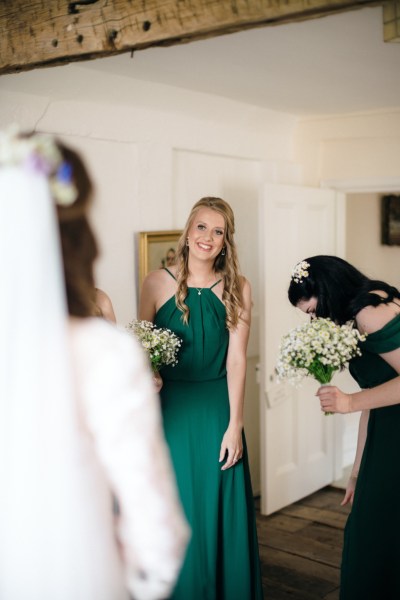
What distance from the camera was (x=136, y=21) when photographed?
2258mm

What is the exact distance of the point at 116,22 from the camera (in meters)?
2.31

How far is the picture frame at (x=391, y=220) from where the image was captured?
6590mm

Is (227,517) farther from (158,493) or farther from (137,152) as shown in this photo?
(137,152)

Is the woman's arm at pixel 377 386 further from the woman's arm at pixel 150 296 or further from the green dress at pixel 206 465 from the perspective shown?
the woman's arm at pixel 150 296

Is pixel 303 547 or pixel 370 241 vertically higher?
pixel 370 241

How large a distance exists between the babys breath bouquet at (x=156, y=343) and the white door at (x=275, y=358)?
5.09 feet

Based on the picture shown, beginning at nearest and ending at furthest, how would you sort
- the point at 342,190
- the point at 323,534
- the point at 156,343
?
the point at 156,343
the point at 323,534
the point at 342,190

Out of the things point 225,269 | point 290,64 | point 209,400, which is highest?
point 290,64

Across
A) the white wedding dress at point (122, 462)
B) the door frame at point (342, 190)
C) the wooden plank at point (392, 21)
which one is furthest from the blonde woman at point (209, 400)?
the door frame at point (342, 190)

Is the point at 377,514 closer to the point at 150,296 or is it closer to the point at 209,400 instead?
the point at 209,400

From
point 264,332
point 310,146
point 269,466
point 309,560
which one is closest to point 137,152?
point 264,332

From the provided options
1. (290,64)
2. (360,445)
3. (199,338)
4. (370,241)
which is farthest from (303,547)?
(370,241)

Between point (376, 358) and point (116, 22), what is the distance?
1.59 meters

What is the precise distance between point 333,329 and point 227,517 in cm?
110
